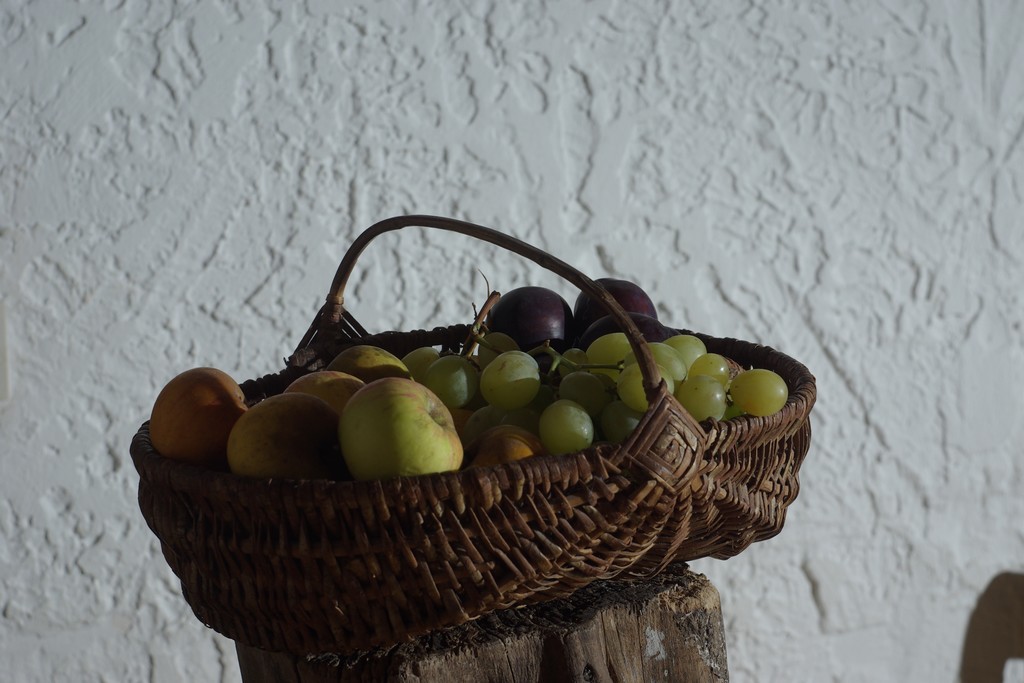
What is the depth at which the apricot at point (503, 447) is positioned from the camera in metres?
0.61

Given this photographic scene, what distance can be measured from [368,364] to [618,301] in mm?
231

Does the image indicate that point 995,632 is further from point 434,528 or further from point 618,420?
point 434,528

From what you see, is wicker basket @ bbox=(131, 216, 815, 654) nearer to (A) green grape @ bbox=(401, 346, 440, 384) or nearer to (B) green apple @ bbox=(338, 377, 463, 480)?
(B) green apple @ bbox=(338, 377, 463, 480)

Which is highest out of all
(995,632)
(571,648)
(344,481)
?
(344,481)

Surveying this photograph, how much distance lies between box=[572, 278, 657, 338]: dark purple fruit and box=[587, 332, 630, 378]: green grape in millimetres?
101

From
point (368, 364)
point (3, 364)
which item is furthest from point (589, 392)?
point (3, 364)

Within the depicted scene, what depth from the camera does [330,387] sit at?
71 cm

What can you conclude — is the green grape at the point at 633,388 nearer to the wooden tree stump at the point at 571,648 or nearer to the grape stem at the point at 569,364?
the grape stem at the point at 569,364

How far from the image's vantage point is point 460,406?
2.49 feet

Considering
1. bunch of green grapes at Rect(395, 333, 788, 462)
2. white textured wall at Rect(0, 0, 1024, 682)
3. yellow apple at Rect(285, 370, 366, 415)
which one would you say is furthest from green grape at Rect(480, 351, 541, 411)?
white textured wall at Rect(0, 0, 1024, 682)

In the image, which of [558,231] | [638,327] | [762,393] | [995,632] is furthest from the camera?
[995,632]

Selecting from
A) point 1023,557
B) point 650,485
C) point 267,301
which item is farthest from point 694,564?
point 650,485

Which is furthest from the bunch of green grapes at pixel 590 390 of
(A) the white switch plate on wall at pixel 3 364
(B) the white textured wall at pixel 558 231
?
(A) the white switch plate on wall at pixel 3 364

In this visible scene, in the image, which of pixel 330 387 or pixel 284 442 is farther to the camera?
pixel 330 387
